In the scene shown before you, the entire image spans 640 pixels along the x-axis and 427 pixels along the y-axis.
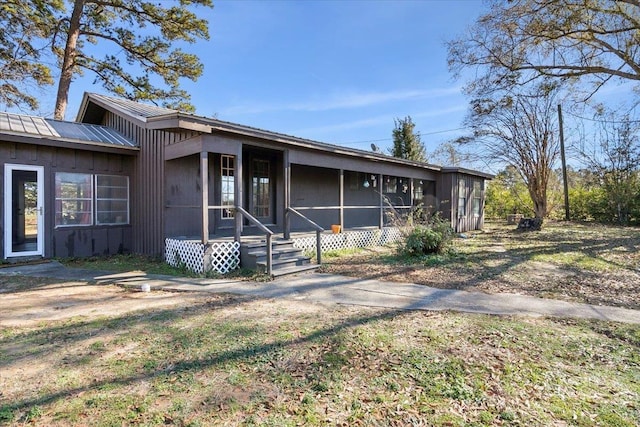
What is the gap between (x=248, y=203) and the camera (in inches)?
410

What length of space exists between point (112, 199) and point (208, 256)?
4.33 metres

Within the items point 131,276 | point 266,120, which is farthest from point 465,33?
point 266,120

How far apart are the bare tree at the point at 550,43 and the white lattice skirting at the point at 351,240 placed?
23.9ft

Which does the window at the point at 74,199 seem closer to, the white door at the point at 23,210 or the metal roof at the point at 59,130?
the white door at the point at 23,210

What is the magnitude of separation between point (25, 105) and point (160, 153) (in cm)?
1078

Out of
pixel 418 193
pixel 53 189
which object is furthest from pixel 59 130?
pixel 418 193

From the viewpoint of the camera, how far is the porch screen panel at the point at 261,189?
10.6 m

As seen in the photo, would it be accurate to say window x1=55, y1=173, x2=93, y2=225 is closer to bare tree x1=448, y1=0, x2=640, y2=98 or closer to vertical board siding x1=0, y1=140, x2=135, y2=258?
vertical board siding x1=0, y1=140, x2=135, y2=258

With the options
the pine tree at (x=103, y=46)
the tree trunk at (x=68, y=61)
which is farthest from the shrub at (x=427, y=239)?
the tree trunk at (x=68, y=61)

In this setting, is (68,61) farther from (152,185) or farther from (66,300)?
(66,300)

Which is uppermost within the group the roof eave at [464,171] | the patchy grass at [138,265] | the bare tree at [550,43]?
the bare tree at [550,43]

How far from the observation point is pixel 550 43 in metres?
12.3

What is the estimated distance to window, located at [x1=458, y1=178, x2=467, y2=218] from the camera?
52.9ft

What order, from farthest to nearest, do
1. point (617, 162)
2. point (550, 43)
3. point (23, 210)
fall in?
point (617, 162) < point (550, 43) < point (23, 210)
